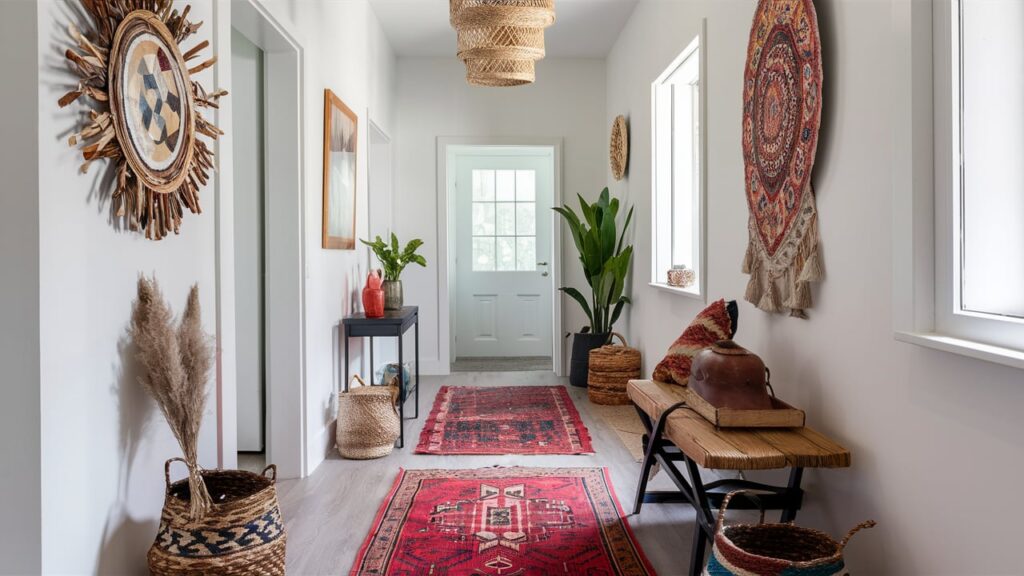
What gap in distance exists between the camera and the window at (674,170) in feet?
13.1

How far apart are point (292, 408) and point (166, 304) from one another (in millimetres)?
1361

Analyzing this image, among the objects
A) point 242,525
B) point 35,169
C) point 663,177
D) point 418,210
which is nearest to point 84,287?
point 35,169

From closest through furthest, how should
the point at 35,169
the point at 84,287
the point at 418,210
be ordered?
the point at 35,169 < the point at 84,287 < the point at 418,210

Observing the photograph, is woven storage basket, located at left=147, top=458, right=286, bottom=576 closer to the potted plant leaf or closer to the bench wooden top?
the bench wooden top

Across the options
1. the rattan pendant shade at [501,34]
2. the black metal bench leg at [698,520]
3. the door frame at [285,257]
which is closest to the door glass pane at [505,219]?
the rattan pendant shade at [501,34]

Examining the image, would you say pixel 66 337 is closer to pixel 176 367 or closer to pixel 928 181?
pixel 176 367

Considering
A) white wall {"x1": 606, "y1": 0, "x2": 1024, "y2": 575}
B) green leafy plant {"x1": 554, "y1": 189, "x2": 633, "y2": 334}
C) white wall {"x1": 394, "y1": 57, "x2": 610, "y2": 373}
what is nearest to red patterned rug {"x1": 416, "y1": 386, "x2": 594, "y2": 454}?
green leafy plant {"x1": 554, "y1": 189, "x2": 633, "y2": 334}

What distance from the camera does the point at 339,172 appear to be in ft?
12.3

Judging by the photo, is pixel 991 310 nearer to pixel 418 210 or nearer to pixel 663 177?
pixel 663 177

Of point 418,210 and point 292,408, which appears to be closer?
point 292,408

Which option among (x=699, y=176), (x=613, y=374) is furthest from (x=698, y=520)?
(x=613, y=374)

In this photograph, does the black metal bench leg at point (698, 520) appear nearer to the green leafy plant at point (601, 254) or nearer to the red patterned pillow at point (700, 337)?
Result: the red patterned pillow at point (700, 337)

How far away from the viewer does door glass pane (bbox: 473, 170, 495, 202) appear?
6.84 metres

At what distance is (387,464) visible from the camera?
3.34 metres
